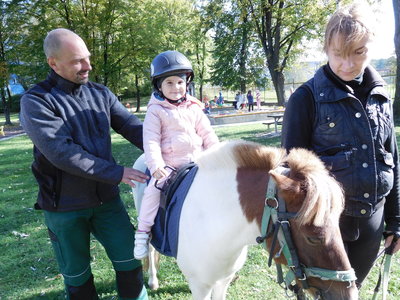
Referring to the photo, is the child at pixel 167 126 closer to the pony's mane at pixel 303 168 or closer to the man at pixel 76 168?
the man at pixel 76 168

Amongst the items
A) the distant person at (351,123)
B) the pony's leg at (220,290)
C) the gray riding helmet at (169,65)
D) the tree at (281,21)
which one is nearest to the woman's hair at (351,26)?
the distant person at (351,123)

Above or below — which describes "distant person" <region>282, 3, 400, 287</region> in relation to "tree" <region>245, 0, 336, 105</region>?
below

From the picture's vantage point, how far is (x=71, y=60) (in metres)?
2.24

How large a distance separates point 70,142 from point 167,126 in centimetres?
75

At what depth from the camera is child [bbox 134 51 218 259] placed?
2455 millimetres

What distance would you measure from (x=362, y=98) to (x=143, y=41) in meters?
23.1

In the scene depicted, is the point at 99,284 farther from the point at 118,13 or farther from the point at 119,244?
the point at 118,13

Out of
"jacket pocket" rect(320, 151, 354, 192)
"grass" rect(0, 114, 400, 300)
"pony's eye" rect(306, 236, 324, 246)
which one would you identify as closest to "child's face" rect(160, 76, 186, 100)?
"jacket pocket" rect(320, 151, 354, 192)

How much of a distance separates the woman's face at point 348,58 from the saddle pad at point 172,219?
112cm

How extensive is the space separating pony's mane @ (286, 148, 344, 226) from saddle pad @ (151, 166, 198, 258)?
868mm

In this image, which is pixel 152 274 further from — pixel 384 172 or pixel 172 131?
pixel 384 172

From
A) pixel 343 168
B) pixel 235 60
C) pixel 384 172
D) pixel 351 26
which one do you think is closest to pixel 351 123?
pixel 343 168

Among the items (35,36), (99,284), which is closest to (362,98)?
(99,284)

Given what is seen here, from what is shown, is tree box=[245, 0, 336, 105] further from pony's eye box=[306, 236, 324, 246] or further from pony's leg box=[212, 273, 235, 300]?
pony's eye box=[306, 236, 324, 246]
